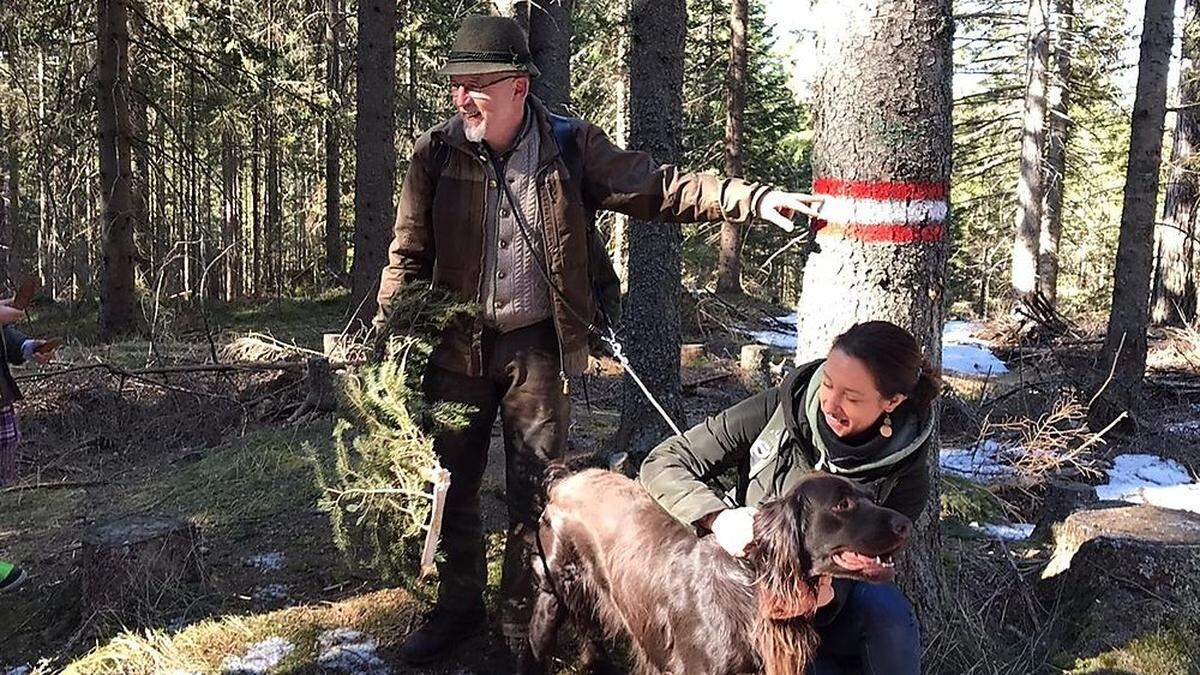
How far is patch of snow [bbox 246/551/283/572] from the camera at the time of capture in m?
4.54

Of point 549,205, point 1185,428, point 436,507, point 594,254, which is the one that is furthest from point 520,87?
point 1185,428

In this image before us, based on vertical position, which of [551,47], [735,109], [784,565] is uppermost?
[735,109]

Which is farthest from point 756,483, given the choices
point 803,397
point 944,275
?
point 944,275

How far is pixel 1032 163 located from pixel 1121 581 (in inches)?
651

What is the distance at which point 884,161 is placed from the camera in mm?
2986

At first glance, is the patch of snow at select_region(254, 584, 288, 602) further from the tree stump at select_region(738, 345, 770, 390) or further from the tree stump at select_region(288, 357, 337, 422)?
the tree stump at select_region(738, 345, 770, 390)

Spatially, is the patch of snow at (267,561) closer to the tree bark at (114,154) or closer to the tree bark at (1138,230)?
the tree bark at (1138,230)

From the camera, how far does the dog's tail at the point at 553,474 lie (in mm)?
3445

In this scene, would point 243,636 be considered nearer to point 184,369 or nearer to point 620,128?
point 184,369

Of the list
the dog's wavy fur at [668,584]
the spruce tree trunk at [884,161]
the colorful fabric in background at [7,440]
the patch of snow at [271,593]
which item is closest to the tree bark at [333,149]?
the colorful fabric in background at [7,440]

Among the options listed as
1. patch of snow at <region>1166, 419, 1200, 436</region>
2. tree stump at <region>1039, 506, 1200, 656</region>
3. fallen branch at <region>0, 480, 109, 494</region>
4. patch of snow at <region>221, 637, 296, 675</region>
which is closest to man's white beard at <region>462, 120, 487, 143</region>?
patch of snow at <region>221, 637, 296, 675</region>

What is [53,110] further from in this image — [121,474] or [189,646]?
[189,646]

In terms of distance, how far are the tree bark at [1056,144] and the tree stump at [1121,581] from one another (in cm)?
1601

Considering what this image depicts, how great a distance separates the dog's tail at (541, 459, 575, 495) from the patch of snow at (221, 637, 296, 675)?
134 centimetres
